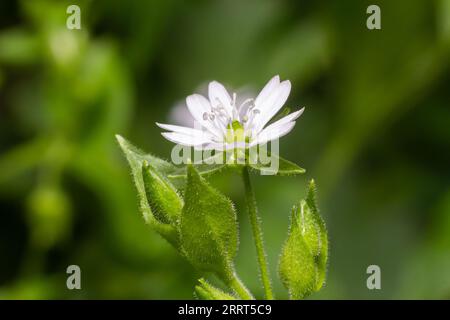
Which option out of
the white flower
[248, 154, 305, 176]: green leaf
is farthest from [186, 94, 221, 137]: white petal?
[248, 154, 305, 176]: green leaf

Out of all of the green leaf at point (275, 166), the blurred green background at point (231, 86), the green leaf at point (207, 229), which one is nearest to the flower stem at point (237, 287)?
the green leaf at point (207, 229)

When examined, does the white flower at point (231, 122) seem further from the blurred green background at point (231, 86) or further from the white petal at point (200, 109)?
the blurred green background at point (231, 86)

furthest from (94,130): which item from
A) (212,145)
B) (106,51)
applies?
(212,145)

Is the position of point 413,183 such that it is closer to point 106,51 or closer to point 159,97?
point 159,97

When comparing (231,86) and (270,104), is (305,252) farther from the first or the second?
(231,86)

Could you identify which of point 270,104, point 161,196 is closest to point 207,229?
point 161,196

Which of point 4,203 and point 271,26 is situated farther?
point 271,26
